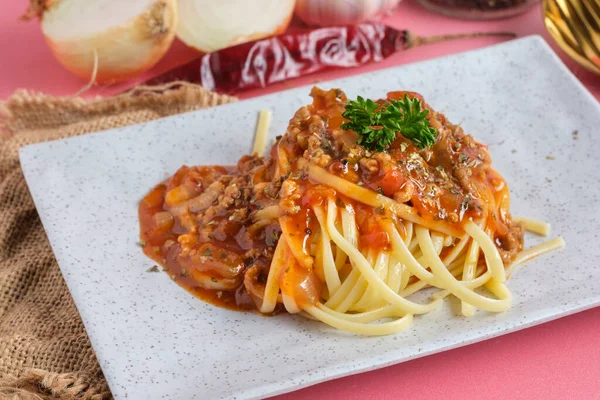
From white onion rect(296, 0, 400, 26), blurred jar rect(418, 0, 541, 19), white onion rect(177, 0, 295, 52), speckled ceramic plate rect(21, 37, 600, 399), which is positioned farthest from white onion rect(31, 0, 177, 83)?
blurred jar rect(418, 0, 541, 19)

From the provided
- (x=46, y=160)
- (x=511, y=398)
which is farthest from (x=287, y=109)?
(x=511, y=398)

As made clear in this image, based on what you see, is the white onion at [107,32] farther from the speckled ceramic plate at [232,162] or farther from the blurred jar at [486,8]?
the blurred jar at [486,8]

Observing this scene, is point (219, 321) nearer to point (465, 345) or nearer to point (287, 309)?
point (287, 309)

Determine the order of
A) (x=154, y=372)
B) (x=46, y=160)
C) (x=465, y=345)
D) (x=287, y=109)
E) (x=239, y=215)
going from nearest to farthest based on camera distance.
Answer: (x=154, y=372) → (x=465, y=345) → (x=239, y=215) → (x=46, y=160) → (x=287, y=109)

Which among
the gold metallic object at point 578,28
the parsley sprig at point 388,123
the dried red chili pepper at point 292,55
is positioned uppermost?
the dried red chili pepper at point 292,55

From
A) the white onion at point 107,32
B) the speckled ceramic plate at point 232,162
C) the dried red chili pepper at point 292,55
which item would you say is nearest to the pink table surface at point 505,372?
the speckled ceramic plate at point 232,162

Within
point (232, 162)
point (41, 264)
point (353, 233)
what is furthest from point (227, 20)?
point (353, 233)
